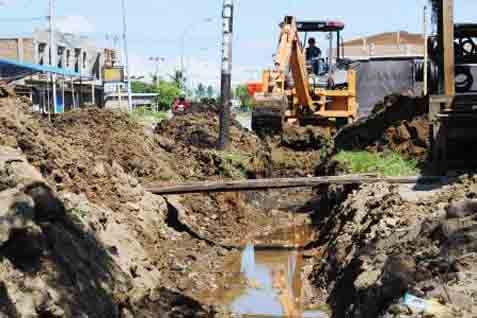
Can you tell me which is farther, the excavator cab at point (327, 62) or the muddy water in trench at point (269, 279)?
the excavator cab at point (327, 62)

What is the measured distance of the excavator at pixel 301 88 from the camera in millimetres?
22078

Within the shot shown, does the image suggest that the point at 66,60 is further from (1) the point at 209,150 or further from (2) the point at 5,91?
(2) the point at 5,91

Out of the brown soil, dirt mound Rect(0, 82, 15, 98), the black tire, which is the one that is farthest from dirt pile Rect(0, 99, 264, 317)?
the black tire

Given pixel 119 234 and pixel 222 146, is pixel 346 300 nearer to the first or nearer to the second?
pixel 119 234

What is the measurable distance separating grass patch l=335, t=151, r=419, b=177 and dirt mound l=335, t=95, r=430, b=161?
30cm

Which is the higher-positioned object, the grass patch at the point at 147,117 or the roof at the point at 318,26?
the roof at the point at 318,26

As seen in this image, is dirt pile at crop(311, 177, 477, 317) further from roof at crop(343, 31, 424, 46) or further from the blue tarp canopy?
roof at crop(343, 31, 424, 46)

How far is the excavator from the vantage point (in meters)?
22.1

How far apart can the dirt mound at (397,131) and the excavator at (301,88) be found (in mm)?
2194

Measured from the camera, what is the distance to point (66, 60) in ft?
238

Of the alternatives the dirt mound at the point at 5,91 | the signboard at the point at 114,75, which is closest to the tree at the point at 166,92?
the signboard at the point at 114,75

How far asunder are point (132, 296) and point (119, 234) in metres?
2.19

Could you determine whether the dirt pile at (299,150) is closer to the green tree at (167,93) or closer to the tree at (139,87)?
the green tree at (167,93)

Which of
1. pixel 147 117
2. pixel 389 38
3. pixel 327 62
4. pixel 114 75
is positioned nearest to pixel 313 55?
pixel 327 62
